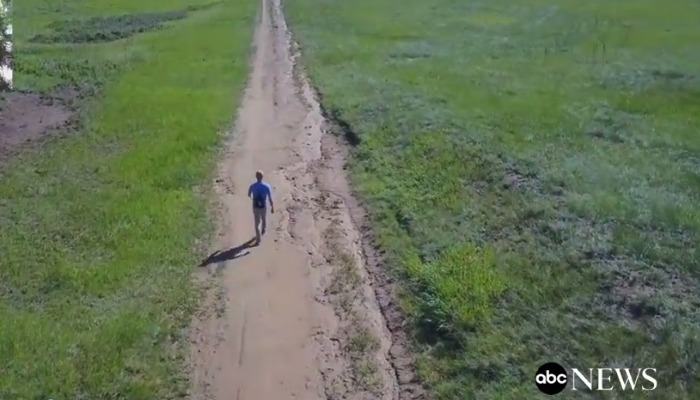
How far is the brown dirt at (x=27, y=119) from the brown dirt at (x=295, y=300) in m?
7.78

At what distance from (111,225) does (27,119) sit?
13.7 metres

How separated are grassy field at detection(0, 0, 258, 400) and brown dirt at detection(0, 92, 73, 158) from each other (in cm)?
107

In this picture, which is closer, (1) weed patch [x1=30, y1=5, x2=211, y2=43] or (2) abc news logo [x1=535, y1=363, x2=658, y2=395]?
(2) abc news logo [x1=535, y1=363, x2=658, y2=395]

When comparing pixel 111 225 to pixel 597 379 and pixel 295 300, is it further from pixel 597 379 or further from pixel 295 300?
pixel 597 379

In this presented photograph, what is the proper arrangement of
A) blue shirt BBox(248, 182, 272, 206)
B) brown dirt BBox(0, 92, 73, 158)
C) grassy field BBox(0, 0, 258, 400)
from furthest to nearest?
brown dirt BBox(0, 92, 73, 158), blue shirt BBox(248, 182, 272, 206), grassy field BBox(0, 0, 258, 400)

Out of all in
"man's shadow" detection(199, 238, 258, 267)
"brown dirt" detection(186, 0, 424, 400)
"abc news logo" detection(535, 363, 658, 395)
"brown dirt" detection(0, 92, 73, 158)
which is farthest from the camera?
"brown dirt" detection(0, 92, 73, 158)

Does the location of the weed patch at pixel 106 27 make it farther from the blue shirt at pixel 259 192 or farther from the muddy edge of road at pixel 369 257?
the blue shirt at pixel 259 192

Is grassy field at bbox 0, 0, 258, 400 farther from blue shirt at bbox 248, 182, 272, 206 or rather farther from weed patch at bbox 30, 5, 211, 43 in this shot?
weed patch at bbox 30, 5, 211, 43

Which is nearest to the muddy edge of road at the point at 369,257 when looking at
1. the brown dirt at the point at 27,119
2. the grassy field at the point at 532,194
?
the grassy field at the point at 532,194

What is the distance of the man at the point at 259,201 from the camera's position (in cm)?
1902

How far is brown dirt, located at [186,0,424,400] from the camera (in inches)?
546

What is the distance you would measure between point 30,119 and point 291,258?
17.8 metres

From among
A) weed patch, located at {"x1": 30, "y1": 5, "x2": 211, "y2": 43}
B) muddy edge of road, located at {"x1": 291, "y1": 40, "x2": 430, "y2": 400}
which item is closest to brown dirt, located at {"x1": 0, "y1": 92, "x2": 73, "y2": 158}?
muddy edge of road, located at {"x1": 291, "y1": 40, "x2": 430, "y2": 400}

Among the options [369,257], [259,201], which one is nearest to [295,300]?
[369,257]
